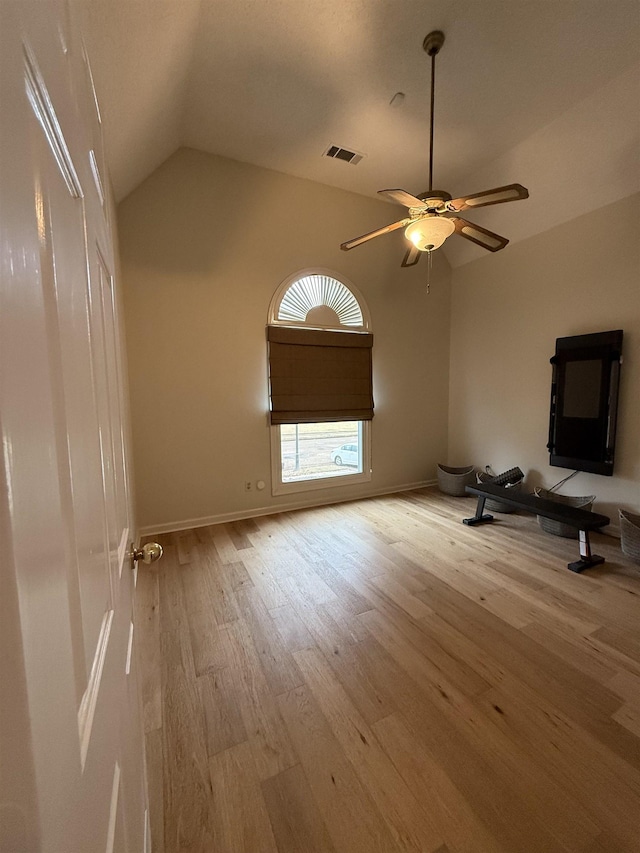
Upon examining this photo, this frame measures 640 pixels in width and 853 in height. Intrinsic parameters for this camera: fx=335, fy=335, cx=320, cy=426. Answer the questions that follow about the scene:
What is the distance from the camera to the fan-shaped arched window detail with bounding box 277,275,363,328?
12.3 feet

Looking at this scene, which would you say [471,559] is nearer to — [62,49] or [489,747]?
[489,747]

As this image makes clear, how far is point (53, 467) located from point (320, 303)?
3877 mm

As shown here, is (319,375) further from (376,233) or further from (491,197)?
(491,197)

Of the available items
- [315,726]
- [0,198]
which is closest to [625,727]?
[315,726]

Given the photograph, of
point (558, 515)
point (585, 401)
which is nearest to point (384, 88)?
point (585, 401)

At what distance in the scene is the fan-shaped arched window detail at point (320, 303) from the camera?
3.76 m

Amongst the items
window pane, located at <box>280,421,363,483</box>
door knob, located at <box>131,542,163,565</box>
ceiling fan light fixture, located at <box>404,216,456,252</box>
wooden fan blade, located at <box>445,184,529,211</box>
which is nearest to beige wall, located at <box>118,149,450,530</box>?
window pane, located at <box>280,421,363,483</box>

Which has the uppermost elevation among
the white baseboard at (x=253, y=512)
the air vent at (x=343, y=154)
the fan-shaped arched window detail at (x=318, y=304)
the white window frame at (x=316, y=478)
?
the air vent at (x=343, y=154)

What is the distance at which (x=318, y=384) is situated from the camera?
385cm

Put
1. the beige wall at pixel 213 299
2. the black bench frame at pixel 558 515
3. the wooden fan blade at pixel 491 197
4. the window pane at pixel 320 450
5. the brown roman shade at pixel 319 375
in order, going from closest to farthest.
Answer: the wooden fan blade at pixel 491 197, the black bench frame at pixel 558 515, the beige wall at pixel 213 299, the brown roman shade at pixel 319 375, the window pane at pixel 320 450

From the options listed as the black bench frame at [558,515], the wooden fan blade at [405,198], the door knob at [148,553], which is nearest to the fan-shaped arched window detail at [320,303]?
the wooden fan blade at [405,198]

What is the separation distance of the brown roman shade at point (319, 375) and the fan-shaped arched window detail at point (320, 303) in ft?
0.56

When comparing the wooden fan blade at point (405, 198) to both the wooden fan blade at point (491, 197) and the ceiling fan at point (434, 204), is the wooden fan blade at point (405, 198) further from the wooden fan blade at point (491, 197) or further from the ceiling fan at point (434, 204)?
the wooden fan blade at point (491, 197)

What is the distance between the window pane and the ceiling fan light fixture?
226 centimetres
